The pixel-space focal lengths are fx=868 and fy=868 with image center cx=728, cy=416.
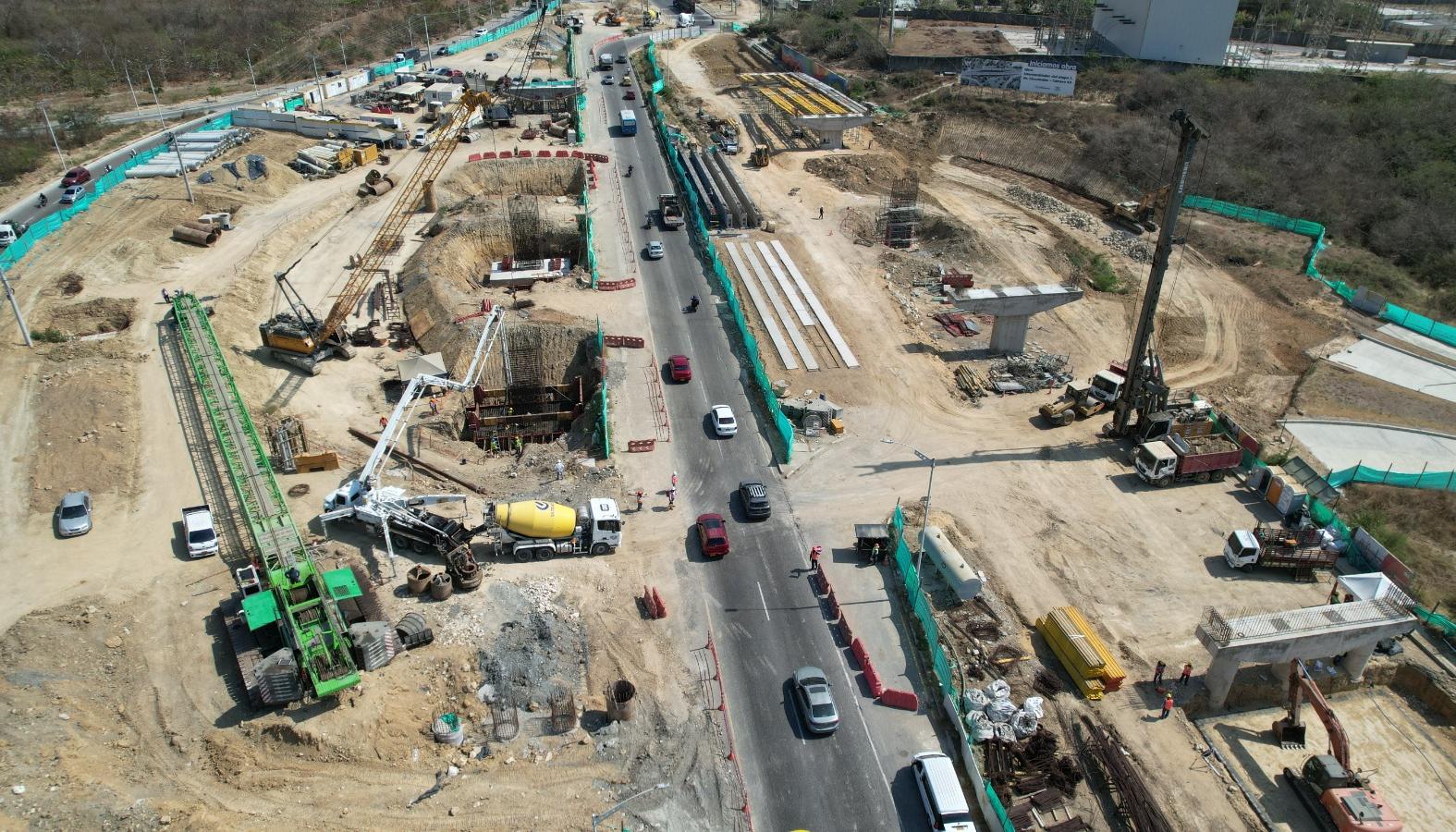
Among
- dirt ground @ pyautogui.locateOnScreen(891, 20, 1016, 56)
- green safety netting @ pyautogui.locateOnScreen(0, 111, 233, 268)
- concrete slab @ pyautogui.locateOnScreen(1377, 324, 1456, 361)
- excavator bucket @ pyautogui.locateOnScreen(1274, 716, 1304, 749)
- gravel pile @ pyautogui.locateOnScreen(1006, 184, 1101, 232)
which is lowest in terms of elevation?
excavator bucket @ pyautogui.locateOnScreen(1274, 716, 1304, 749)

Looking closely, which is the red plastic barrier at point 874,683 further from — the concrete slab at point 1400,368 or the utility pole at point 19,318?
the utility pole at point 19,318

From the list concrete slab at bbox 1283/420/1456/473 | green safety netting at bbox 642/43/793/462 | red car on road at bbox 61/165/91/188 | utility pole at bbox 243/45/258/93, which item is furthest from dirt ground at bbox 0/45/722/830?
utility pole at bbox 243/45/258/93

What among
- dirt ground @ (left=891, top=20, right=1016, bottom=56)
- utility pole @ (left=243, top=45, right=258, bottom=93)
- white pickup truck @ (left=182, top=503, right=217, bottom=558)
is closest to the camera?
white pickup truck @ (left=182, top=503, right=217, bottom=558)

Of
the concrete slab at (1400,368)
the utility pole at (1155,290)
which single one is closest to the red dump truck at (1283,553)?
the utility pole at (1155,290)

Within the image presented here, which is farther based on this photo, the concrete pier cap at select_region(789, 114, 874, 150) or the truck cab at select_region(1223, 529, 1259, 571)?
the concrete pier cap at select_region(789, 114, 874, 150)

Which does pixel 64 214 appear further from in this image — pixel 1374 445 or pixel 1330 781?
pixel 1374 445

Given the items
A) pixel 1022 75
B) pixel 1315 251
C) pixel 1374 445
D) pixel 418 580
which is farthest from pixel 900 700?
pixel 1022 75

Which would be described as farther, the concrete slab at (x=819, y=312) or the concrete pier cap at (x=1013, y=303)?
the concrete slab at (x=819, y=312)

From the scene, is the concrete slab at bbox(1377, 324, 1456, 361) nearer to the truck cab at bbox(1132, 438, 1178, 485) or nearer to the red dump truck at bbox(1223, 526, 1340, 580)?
the truck cab at bbox(1132, 438, 1178, 485)
